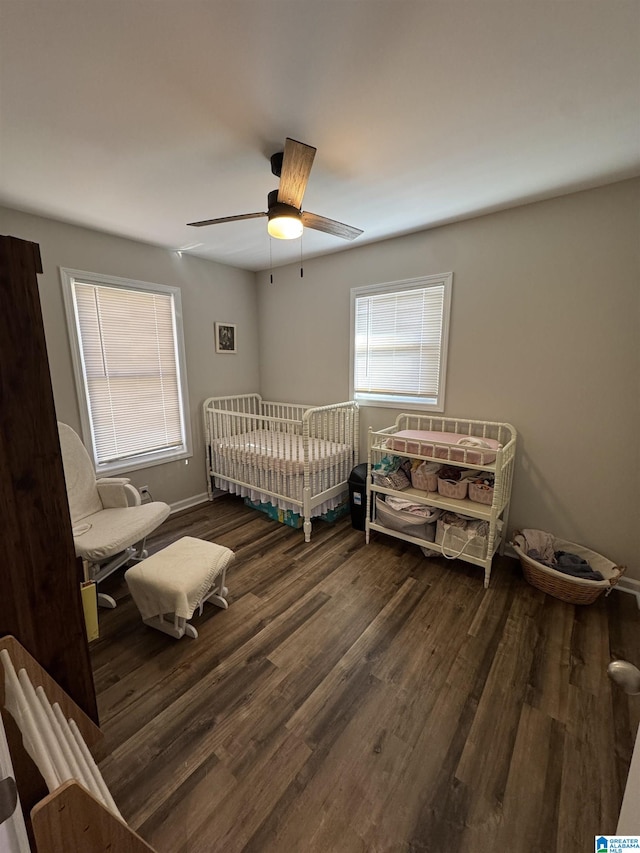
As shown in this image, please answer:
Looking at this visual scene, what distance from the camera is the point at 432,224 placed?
2.63m

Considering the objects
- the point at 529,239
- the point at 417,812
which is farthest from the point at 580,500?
the point at 417,812

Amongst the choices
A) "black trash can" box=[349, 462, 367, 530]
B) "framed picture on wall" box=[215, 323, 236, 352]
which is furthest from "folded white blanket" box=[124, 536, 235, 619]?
"framed picture on wall" box=[215, 323, 236, 352]

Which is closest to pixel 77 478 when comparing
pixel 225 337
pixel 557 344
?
pixel 225 337

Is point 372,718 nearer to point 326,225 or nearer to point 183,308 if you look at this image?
point 326,225

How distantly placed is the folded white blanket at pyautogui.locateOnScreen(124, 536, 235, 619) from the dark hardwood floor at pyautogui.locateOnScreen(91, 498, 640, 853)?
23cm

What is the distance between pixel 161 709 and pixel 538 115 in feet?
10.0

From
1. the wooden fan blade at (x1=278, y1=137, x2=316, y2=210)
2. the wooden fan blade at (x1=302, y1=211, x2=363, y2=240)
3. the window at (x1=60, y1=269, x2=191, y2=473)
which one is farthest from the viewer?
the window at (x1=60, y1=269, x2=191, y2=473)

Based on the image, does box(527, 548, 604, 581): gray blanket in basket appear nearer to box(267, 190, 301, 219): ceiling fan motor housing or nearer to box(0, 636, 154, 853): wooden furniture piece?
box(0, 636, 154, 853): wooden furniture piece

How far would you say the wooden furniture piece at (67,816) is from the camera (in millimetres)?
679

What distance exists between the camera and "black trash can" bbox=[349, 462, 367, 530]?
2953 mm

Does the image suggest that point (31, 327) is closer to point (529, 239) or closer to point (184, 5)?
point (184, 5)

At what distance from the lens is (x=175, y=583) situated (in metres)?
1.75

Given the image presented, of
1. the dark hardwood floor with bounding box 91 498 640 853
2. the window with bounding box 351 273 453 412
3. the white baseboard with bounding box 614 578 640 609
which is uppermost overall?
the window with bounding box 351 273 453 412

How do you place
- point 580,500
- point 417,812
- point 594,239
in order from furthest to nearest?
1. point 580,500
2. point 594,239
3. point 417,812
